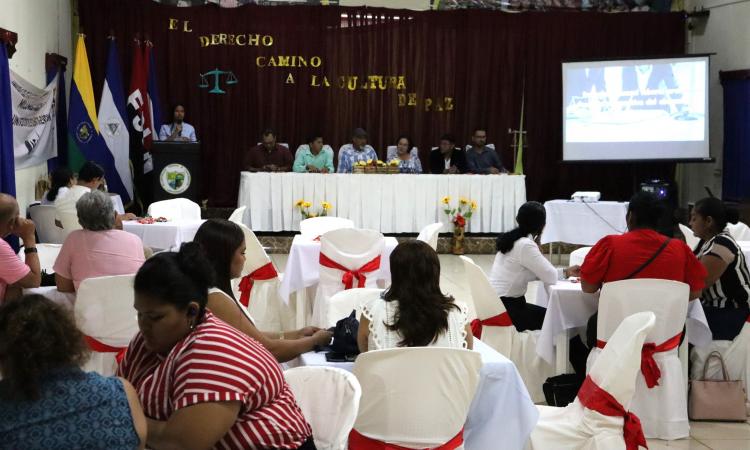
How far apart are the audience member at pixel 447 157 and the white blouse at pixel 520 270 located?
6.68 m

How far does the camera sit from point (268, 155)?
39.1ft

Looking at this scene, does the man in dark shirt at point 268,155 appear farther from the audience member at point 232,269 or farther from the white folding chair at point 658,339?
the audience member at point 232,269

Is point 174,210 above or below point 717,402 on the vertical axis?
above

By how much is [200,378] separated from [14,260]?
2557mm

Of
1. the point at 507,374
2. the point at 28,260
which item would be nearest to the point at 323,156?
the point at 28,260

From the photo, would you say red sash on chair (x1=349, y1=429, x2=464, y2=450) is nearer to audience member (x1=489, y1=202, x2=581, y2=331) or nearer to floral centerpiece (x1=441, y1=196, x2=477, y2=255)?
audience member (x1=489, y1=202, x2=581, y2=331)

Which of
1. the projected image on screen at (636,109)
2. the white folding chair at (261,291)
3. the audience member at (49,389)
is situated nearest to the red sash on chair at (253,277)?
the white folding chair at (261,291)

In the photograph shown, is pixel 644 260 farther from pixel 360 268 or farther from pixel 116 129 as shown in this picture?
pixel 116 129

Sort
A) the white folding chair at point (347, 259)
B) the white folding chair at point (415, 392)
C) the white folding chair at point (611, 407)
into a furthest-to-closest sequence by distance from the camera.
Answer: the white folding chair at point (347, 259)
the white folding chair at point (611, 407)
the white folding chair at point (415, 392)

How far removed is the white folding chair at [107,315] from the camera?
4320 millimetres

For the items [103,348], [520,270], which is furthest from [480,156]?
[103,348]

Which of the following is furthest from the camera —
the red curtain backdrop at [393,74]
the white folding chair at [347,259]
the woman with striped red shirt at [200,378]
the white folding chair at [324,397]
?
the red curtain backdrop at [393,74]

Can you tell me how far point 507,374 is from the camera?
3.29 m

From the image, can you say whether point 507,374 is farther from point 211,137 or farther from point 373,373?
point 211,137
